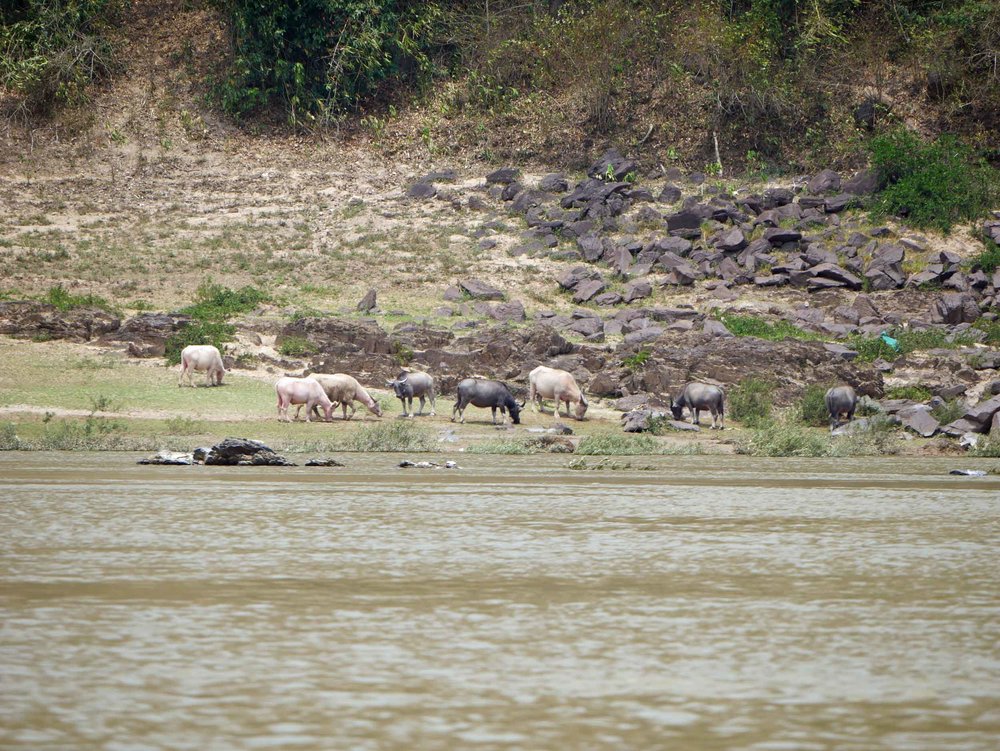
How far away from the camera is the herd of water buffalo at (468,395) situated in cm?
2438

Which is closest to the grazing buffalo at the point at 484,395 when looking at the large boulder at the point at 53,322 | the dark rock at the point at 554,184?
the large boulder at the point at 53,322

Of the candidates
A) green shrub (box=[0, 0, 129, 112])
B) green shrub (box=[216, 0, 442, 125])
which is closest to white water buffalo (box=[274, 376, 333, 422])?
green shrub (box=[216, 0, 442, 125])

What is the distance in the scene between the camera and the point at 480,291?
37031mm

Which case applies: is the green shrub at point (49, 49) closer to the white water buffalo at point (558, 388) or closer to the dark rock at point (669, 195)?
the dark rock at point (669, 195)

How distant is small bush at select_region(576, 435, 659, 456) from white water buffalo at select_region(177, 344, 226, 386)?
8492 millimetres

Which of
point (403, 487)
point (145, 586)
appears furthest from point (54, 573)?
point (403, 487)

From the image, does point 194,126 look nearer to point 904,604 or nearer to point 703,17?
point 703,17

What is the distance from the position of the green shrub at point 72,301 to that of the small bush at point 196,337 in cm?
299

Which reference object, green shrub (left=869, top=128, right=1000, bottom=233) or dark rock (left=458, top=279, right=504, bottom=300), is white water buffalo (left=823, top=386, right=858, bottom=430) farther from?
green shrub (left=869, top=128, right=1000, bottom=233)

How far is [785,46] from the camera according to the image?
48.9 metres

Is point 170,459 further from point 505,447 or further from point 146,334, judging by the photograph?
point 146,334

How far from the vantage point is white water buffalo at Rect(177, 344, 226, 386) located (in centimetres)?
2627

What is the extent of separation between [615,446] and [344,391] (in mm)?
6325

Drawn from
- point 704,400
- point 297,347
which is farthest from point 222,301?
point 704,400
